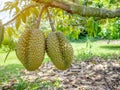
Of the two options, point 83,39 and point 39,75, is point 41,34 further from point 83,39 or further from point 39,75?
point 83,39

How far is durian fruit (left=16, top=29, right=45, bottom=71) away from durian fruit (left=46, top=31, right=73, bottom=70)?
3 centimetres

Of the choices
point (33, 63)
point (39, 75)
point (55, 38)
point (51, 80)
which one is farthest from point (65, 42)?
point (39, 75)

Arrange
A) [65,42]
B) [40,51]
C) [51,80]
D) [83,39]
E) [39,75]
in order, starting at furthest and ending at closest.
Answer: [83,39] → [39,75] → [51,80] → [65,42] → [40,51]

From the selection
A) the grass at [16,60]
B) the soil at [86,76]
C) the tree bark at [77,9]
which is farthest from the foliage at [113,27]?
the tree bark at [77,9]

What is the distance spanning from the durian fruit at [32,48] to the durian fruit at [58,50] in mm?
33

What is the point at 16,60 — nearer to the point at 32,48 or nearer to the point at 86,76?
the point at 86,76

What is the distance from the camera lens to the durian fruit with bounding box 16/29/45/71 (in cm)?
118

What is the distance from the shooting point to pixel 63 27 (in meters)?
2.96

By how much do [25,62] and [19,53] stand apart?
0.04 m

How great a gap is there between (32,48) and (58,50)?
9cm

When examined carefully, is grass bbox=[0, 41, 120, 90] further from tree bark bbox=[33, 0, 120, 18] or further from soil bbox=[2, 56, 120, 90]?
tree bark bbox=[33, 0, 120, 18]

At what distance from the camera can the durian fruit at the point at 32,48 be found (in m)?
1.18

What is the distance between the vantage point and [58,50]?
1.24 m

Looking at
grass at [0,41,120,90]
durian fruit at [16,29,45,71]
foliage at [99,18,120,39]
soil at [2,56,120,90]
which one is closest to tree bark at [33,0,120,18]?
durian fruit at [16,29,45,71]
